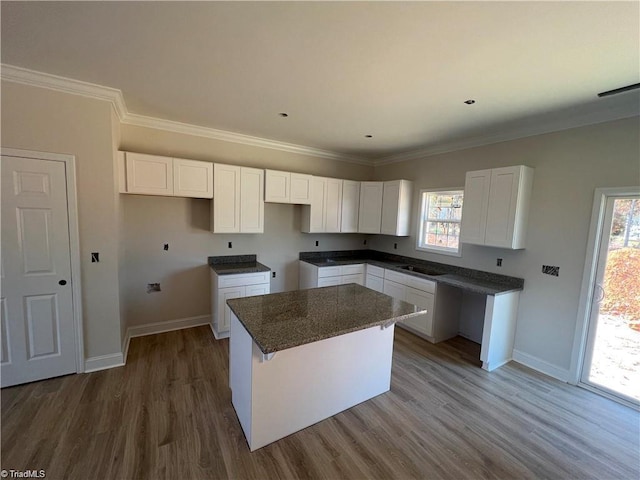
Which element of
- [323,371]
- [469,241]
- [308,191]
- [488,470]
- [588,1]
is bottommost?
[488,470]

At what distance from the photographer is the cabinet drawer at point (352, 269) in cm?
442

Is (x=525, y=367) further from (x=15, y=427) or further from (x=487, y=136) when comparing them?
(x=15, y=427)

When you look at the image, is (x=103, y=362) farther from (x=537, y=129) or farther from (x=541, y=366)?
(x=537, y=129)

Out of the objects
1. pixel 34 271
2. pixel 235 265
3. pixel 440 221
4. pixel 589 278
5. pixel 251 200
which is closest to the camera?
pixel 34 271

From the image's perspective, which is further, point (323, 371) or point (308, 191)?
point (308, 191)

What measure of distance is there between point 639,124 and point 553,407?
105 inches

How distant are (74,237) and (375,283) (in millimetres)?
3809

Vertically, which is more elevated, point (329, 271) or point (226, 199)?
point (226, 199)

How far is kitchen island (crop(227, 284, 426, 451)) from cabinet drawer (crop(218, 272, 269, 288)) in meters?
1.21

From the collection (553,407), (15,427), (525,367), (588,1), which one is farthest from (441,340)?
(15,427)

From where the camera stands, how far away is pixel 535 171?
10.0ft

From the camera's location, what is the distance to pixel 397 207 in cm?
438

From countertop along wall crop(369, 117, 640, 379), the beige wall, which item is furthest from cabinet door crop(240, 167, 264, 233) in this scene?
countertop along wall crop(369, 117, 640, 379)
